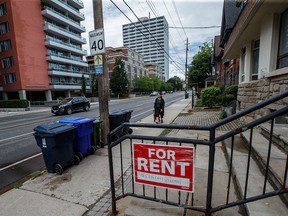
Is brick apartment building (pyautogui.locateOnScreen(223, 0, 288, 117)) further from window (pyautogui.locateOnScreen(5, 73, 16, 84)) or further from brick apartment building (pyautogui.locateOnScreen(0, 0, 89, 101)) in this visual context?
window (pyautogui.locateOnScreen(5, 73, 16, 84))

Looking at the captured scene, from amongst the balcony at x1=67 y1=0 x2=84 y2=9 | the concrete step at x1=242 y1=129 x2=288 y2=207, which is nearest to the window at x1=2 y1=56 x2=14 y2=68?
the balcony at x1=67 y1=0 x2=84 y2=9

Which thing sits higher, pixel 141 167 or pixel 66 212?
pixel 141 167

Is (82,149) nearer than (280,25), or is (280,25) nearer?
(82,149)

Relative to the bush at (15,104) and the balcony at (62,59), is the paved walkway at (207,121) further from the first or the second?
the balcony at (62,59)

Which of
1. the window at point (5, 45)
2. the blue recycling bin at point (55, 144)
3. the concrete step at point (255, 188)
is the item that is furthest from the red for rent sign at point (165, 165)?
the window at point (5, 45)

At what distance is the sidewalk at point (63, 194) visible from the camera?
2787mm

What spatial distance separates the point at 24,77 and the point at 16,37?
689cm

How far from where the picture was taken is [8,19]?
29.5 m

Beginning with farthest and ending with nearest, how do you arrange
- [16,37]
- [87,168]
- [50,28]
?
[50,28]
[16,37]
[87,168]

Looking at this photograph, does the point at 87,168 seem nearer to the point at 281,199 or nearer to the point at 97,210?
the point at 97,210

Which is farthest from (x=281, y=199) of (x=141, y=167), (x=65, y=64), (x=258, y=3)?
(x=65, y=64)

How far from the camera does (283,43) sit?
16.6ft

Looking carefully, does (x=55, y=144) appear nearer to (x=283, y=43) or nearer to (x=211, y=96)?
(x=283, y=43)

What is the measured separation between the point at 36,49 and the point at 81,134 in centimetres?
3648
